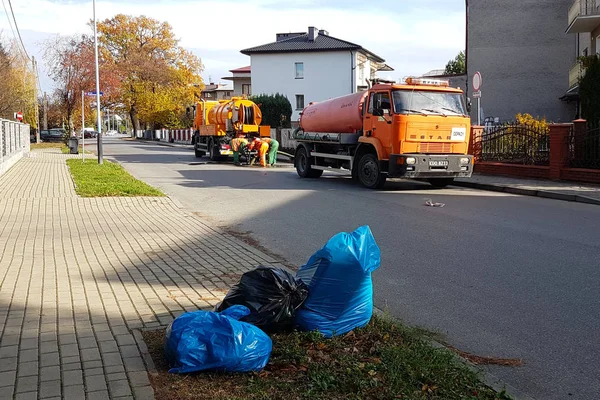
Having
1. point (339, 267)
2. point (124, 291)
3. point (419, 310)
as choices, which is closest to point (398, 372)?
point (339, 267)

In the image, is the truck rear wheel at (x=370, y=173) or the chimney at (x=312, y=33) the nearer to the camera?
the truck rear wheel at (x=370, y=173)

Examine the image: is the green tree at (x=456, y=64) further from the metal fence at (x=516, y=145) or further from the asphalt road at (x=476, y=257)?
the asphalt road at (x=476, y=257)

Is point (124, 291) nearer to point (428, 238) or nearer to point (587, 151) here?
point (428, 238)

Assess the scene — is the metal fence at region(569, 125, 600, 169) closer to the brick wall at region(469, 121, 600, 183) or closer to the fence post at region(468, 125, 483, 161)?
the brick wall at region(469, 121, 600, 183)

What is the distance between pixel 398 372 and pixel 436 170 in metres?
12.7

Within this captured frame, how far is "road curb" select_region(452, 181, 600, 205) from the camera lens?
13.8m

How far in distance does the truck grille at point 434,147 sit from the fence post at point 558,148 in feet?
10.9

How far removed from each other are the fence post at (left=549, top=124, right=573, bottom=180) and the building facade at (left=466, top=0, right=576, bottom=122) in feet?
72.3

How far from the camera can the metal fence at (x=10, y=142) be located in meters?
21.0

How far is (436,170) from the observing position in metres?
16.0

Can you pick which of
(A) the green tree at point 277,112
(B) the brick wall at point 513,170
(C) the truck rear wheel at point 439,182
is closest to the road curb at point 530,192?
(C) the truck rear wheel at point 439,182

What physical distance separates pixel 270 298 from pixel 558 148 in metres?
14.9

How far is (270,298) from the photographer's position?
4.43 meters

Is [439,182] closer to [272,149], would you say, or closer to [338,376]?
[272,149]
